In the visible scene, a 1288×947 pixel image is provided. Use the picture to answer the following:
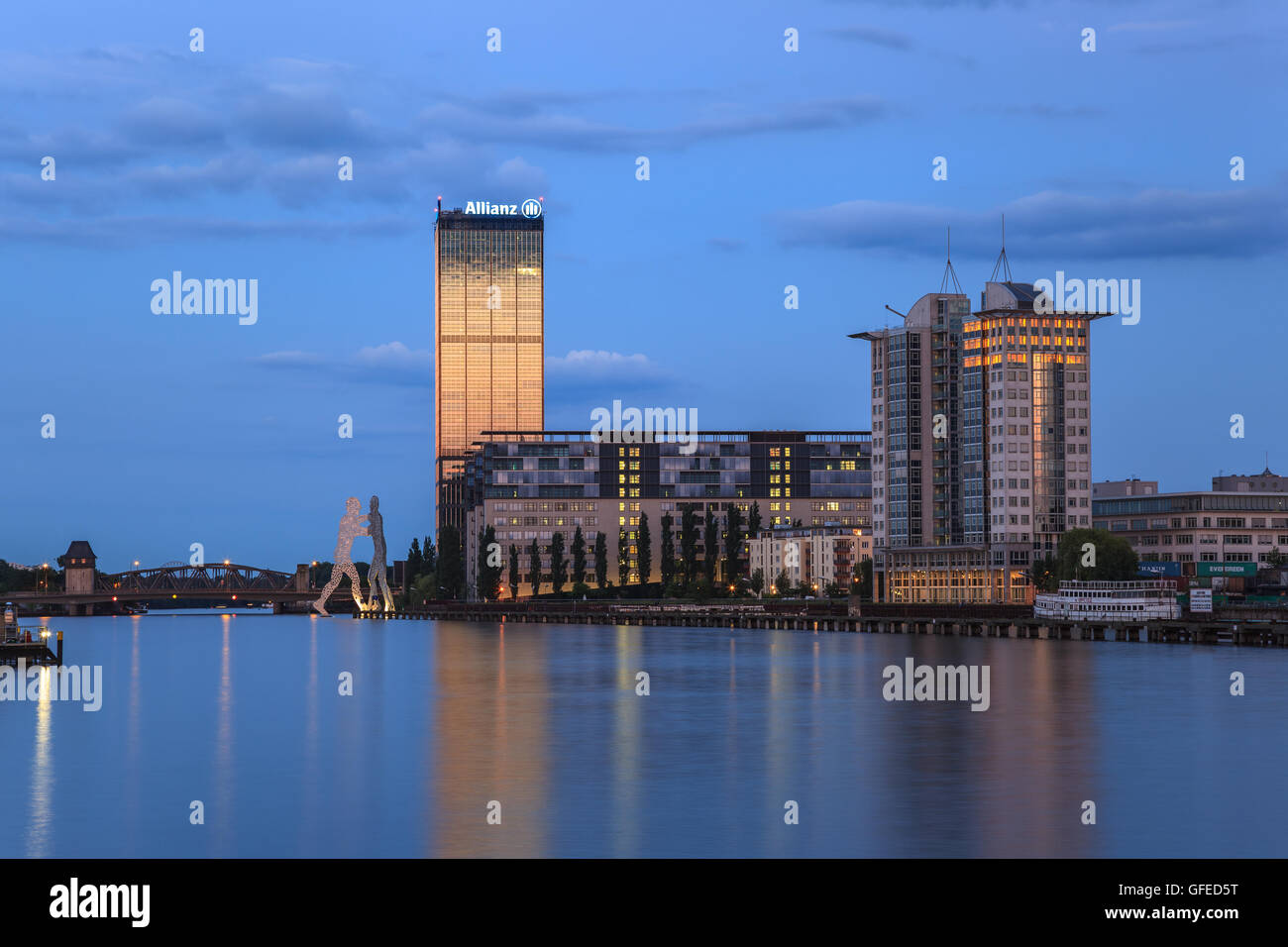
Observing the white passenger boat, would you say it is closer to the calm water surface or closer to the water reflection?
the calm water surface

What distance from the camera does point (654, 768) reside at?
2367 inches

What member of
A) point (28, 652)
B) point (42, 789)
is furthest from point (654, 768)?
point (28, 652)

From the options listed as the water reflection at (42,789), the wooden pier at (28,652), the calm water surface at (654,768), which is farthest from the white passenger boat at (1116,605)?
the water reflection at (42,789)

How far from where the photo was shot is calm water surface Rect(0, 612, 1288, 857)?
149 ft

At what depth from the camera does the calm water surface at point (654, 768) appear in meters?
45.5

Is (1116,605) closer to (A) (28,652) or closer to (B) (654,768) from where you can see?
(A) (28,652)

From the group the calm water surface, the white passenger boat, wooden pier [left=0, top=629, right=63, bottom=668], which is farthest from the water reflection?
the white passenger boat

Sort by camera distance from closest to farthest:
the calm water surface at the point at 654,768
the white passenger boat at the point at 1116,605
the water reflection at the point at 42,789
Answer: the water reflection at the point at 42,789 < the calm water surface at the point at 654,768 < the white passenger boat at the point at 1116,605

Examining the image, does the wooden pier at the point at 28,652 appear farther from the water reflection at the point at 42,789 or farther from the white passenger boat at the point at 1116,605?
the white passenger boat at the point at 1116,605

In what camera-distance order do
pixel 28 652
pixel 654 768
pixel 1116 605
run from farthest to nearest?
pixel 1116 605 → pixel 28 652 → pixel 654 768

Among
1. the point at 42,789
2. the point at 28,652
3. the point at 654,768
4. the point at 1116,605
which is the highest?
the point at 42,789

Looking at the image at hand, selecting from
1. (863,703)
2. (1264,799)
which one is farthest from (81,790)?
(863,703)
